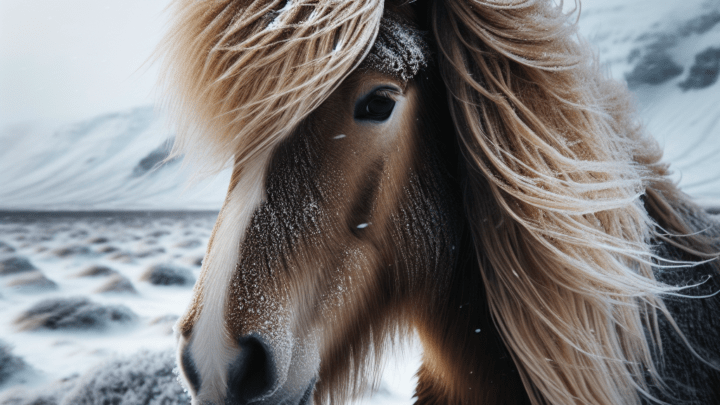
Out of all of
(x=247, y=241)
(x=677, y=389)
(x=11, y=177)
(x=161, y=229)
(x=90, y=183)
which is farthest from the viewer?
(x=161, y=229)

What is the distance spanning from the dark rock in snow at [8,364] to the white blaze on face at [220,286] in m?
0.93

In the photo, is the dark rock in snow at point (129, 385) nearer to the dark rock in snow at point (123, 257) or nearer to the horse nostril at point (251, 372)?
the horse nostril at point (251, 372)

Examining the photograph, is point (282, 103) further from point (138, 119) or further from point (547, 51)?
point (138, 119)

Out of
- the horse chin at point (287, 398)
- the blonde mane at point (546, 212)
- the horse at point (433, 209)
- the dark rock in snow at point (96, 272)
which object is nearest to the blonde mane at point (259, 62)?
the horse at point (433, 209)

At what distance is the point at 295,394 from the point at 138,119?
5.53 feet

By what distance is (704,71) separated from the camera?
4.20 ft

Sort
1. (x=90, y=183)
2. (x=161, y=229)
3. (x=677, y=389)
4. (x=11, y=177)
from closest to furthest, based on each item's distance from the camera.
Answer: (x=677, y=389) → (x=11, y=177) → (x=90, y=183) → (x=161, y=229)

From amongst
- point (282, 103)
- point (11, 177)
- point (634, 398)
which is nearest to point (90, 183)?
point (11, 177)

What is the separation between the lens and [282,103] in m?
0.46

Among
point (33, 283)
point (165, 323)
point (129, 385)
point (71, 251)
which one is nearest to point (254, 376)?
point (129, 385)

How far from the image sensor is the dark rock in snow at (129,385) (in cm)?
86

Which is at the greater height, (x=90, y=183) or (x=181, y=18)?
(x=181, y=18)

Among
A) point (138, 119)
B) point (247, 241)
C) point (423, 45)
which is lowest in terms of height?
point (247, 241)

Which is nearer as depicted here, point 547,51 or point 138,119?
point 547,51
